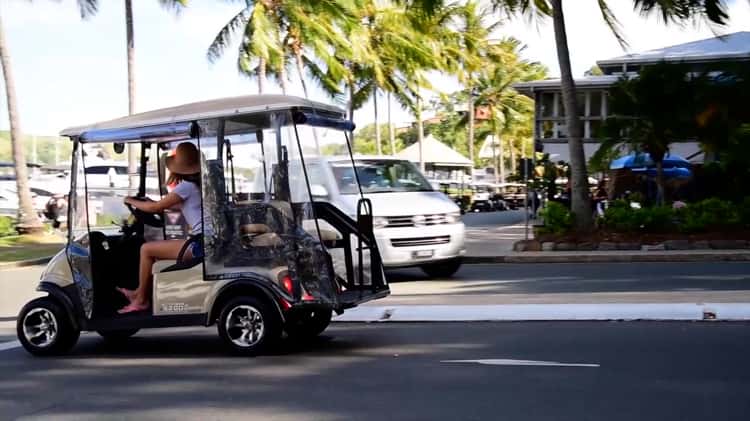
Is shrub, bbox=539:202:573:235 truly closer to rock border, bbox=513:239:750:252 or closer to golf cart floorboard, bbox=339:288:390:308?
rock border, bbox=513:239:750:252

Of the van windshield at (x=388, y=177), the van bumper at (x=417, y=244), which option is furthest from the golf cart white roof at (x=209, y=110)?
the van windshield at (x=388, y=177)

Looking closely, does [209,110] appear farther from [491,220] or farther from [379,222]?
[491,220]

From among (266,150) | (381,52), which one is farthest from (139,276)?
(381,52)

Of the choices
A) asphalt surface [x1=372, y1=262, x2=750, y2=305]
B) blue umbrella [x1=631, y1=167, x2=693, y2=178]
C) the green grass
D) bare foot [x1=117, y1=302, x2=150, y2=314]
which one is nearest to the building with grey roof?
blue umbrella [x1=631, y1=167, x2=693, y2=178]

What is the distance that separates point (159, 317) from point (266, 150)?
6.17 feet

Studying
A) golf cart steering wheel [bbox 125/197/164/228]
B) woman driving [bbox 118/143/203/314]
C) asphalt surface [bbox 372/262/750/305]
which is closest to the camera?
woman driving [bbox 118/143/203/314]

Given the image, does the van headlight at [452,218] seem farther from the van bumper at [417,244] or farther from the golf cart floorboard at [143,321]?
the golf cart floorboard at [143,321]

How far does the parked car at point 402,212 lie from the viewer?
15.5m

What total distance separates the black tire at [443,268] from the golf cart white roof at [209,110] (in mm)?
6988

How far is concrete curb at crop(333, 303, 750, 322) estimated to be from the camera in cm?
1055

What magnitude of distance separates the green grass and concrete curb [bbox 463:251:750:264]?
11.6 metres

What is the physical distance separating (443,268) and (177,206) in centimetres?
796

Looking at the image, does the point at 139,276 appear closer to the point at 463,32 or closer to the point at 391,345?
the point at 391,345

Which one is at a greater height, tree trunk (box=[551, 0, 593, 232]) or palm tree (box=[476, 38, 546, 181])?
palm tree (box=[476, 38, 546, 181])
